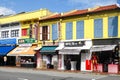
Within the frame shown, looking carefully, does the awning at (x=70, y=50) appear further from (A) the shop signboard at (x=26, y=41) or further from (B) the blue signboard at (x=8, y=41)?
(B) the blue signboard at (x=8, y=41)

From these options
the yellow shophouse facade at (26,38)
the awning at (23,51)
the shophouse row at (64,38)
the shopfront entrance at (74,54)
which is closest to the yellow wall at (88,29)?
the shophouse row at (64,38)

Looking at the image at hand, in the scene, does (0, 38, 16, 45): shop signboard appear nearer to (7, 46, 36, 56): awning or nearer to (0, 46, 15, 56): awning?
(0, 46, 15, 56): awning

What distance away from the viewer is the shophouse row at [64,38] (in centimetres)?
2953

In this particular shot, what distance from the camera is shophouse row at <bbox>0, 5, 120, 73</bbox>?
29.5 m

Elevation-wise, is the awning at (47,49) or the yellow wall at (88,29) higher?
the yellow wall at (88,29)

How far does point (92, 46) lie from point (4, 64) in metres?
17.9

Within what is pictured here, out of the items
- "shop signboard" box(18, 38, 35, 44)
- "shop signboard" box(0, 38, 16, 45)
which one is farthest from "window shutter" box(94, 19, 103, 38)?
"shop signboard" box(0, 38, 16, 45)

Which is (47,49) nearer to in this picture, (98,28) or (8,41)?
(98,28)

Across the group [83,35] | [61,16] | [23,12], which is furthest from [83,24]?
[23,12]

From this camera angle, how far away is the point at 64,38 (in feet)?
111

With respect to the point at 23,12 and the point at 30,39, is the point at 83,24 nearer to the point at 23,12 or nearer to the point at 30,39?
the point at 30,39

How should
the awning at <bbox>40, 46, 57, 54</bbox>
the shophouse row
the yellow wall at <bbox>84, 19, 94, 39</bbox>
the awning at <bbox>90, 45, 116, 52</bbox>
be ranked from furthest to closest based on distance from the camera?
the awning at <bbox>40, 46, 57, 54</bbox>, the yellow wall at <bbox>84, 19, 94, 39</bbox>, the shophouse row, the awning at <bbox>90, 45, 116, 52</bbox>

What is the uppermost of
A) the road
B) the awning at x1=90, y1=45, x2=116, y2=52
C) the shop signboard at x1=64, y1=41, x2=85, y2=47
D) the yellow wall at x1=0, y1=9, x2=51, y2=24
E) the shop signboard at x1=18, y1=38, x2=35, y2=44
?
the yellow wall at x1=0, y1=9, x2=51, y2=24

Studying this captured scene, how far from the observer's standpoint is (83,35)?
3184cm
